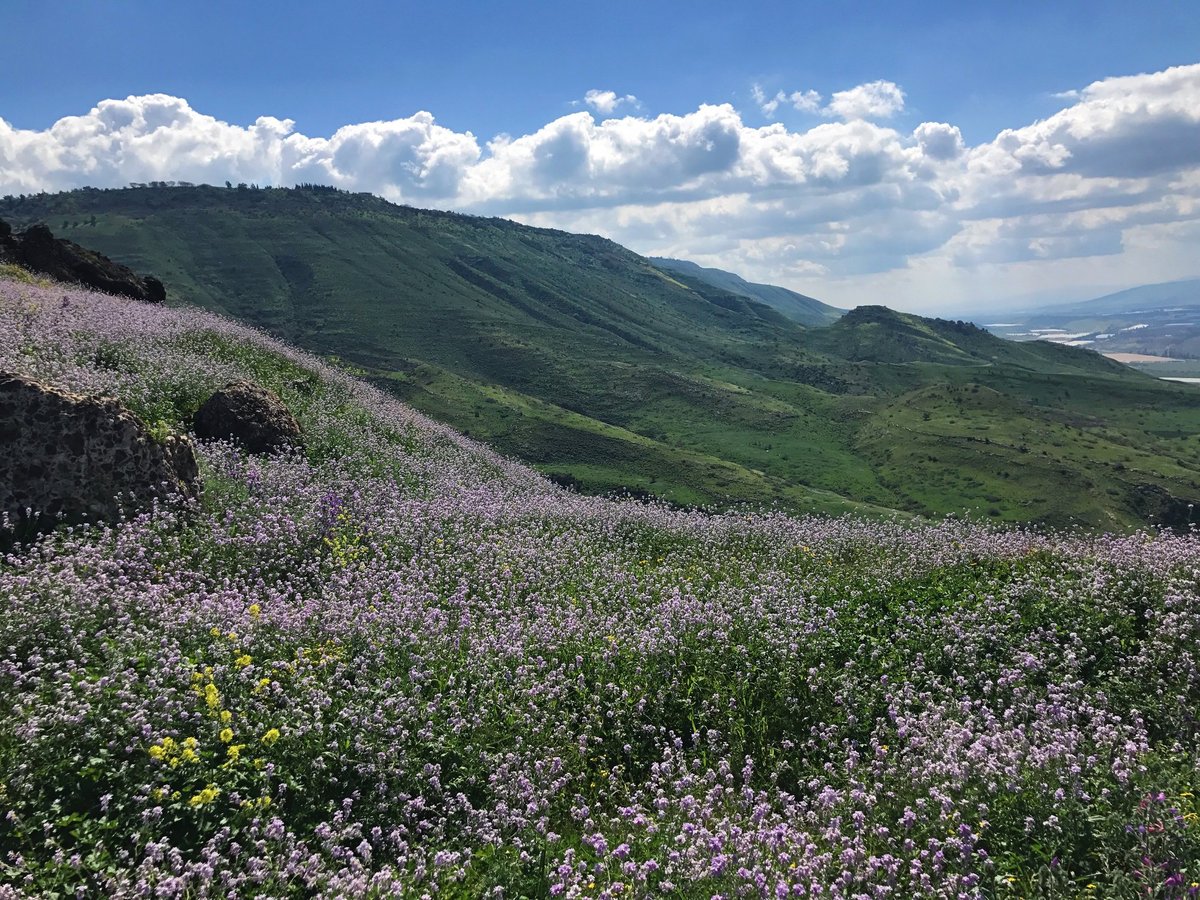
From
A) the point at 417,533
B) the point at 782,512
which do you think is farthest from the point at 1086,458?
the point at 417,533

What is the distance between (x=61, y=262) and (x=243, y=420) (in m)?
26.3

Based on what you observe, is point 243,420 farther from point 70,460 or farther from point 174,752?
point 174,752

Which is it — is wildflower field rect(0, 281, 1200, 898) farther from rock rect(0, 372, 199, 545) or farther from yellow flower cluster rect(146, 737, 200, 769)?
rock rect(0, 372, 199, 545)

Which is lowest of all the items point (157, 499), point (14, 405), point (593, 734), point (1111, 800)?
point (593, 734)

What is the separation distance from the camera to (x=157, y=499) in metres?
11.9

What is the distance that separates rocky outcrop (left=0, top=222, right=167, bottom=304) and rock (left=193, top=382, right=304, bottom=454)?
22.6 meters

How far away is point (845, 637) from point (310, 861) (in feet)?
23.5

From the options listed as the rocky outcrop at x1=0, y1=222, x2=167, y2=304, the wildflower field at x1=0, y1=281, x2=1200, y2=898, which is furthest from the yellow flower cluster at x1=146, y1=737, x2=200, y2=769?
the rocky outcrop at x1=0, y1=222, x2=167, y2=304

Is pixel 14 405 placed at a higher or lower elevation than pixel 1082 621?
higher

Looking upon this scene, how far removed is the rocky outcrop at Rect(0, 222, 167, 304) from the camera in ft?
113

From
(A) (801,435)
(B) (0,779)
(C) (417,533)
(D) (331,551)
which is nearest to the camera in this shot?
(B) (0,779)

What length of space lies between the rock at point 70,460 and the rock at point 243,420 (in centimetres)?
491

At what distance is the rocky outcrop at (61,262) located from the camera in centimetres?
3434

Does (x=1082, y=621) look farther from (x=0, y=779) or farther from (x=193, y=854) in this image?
(x=0, y=779)
